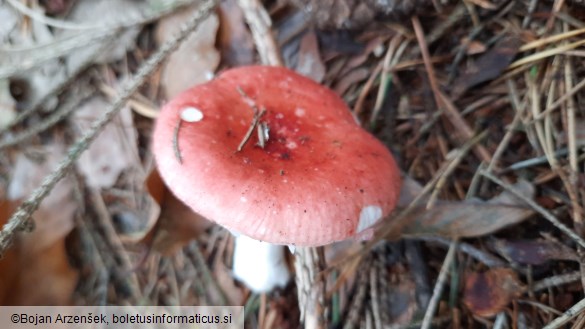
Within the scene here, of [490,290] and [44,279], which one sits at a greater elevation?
[44,279]

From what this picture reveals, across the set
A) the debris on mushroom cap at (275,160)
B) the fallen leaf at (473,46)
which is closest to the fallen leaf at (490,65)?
the fallen leaf at (473,46)

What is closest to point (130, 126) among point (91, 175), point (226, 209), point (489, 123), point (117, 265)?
point (91, 175)

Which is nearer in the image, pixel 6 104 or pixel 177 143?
pixel 177 143

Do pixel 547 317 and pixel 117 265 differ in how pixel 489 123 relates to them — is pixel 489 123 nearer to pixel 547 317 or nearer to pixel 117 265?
pixel 547 317

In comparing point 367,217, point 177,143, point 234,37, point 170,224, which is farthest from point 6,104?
point 367,217

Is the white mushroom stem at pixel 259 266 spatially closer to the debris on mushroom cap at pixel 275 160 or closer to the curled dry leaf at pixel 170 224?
the curled dry leaf at pixel 170 224

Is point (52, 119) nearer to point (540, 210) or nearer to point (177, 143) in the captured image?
point (177, 143)

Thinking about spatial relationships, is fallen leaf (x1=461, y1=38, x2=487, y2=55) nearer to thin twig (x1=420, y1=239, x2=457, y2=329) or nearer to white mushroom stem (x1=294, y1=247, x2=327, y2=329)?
thin twig (x1=420, y1=239, x2=457, y2=329)
